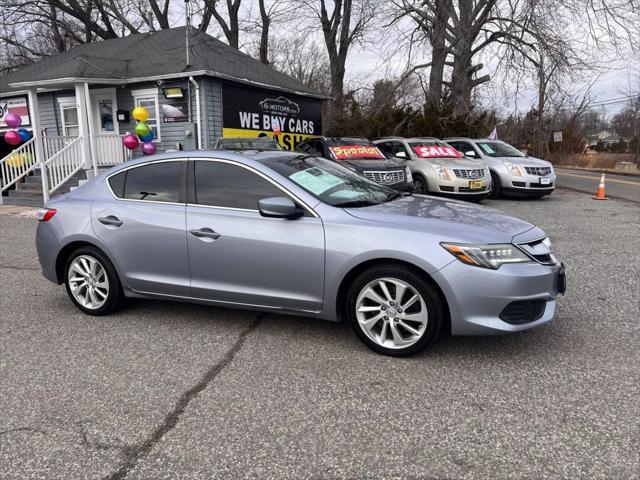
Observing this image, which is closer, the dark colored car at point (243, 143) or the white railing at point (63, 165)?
the dark colored car at point (243, 143)

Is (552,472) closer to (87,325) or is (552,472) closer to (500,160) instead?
(87,325)

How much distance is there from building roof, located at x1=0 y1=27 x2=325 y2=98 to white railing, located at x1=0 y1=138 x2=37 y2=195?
1.73m

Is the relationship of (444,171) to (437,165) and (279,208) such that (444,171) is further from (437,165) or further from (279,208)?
(279,208)

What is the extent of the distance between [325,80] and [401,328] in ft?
123

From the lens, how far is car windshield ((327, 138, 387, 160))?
1155 cm

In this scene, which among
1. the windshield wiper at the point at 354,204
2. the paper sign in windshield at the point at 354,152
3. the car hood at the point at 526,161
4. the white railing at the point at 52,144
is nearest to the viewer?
the windshield wiper at the point at 354,204

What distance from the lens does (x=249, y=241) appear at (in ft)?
12.9

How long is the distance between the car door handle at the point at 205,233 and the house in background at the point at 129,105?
34.6 ft

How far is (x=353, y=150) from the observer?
11.8 m

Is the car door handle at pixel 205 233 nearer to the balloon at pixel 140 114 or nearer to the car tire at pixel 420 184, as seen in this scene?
the car tire at pixel 420 184

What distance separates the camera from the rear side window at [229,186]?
4.06 m

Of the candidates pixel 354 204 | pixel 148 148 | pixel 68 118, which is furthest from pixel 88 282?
pixel 68 118

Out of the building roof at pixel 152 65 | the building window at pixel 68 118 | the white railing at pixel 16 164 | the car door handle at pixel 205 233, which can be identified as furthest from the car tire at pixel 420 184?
the building window at pixel 68 118

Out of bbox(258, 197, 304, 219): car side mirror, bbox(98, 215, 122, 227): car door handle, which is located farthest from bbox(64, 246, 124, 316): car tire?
bbox(258, 197, 304, 219): car side mirror
